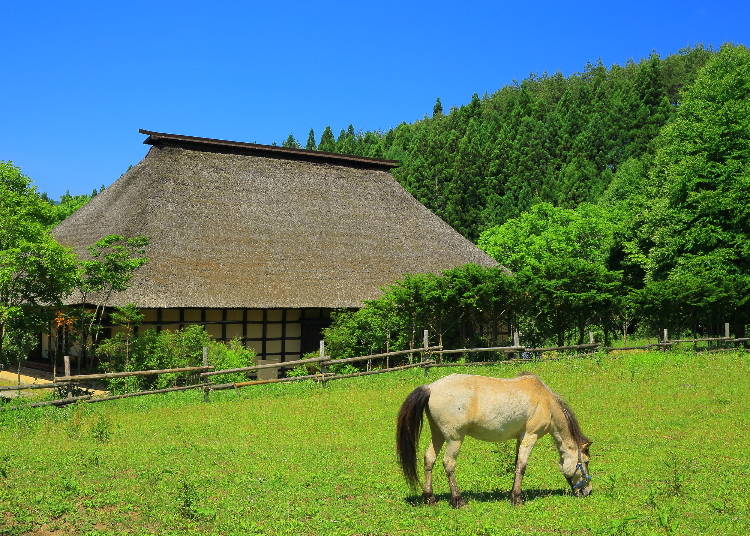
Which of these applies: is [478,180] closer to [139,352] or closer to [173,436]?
[139,352]

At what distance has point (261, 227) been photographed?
89.3ft

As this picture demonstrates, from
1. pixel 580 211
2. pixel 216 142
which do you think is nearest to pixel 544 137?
pixel 580 211

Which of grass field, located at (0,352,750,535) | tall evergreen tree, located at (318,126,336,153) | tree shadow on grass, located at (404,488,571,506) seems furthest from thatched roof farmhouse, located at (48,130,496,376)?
tall evergreen tree, located at (318,126,336,153)

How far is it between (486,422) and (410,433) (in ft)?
2.81

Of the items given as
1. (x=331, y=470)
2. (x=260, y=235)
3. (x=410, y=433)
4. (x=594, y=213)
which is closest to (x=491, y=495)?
(x=410, y=433)

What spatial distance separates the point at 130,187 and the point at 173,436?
17.7 metres

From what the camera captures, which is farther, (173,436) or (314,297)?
(314,297)

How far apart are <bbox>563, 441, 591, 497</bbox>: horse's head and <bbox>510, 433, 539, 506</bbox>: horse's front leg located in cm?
50

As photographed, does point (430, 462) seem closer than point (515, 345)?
Result: Yes

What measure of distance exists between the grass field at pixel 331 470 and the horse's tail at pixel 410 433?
0.44 m

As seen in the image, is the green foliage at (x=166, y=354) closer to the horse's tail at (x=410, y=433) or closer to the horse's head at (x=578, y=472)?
the horse's tail at (x=410, y=433)

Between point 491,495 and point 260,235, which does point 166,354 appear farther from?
point 491,495

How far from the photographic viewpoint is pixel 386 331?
78.7ft

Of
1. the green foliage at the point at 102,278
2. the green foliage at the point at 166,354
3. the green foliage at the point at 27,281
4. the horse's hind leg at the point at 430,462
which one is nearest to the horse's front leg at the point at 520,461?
the horse's hind leg at the point at 430,462
